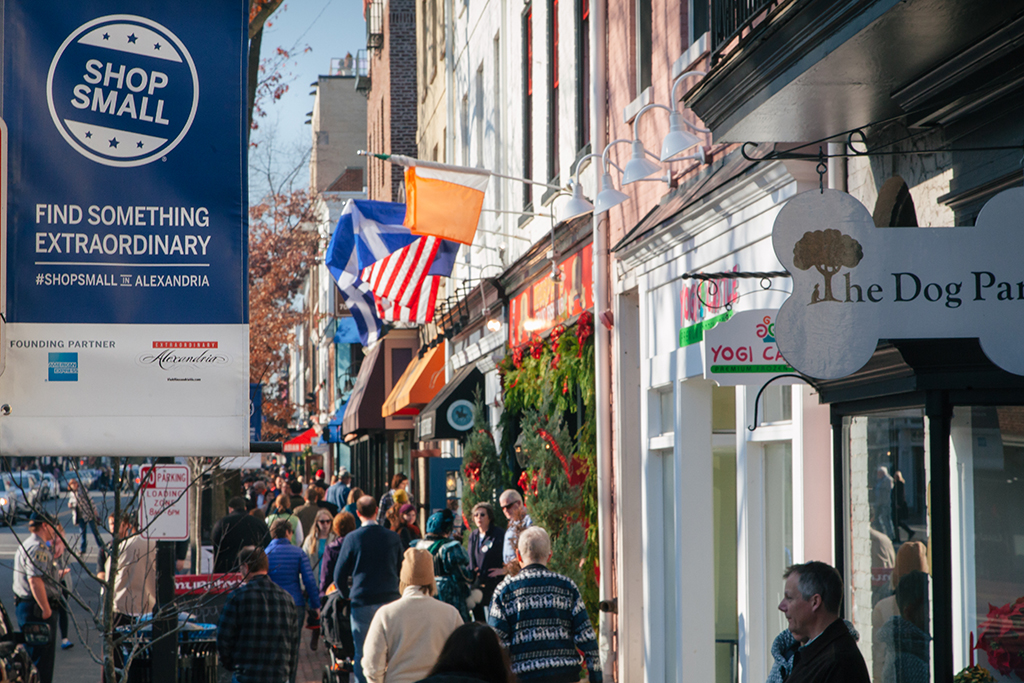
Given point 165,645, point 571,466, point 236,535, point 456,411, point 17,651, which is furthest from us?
point 456,411

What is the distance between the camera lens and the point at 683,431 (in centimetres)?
1012

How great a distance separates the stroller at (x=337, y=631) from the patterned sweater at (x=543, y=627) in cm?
430

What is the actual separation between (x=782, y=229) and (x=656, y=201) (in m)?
6.60

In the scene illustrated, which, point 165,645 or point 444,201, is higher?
point 444,201

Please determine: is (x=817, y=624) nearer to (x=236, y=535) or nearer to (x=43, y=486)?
(x=236, y=535)

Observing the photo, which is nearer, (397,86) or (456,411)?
(456,411)

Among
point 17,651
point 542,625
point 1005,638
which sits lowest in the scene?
point 17,651

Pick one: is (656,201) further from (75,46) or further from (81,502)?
(75,46)

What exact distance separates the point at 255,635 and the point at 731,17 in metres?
5.23

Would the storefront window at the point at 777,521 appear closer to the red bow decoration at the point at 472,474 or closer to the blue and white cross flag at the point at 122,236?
the blue and white cross flag at the point at 122,236

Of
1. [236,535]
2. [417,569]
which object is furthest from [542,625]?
[236,535]

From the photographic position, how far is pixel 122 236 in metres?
4.86

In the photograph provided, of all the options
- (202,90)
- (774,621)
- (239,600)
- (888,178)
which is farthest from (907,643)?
(239,600)

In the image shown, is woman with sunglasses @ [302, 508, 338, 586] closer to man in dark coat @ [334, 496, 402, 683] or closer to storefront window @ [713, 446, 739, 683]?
man in dark coat @ [334, 496, 402, 683]
